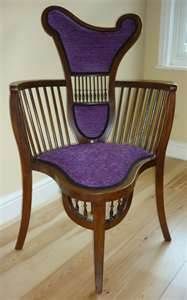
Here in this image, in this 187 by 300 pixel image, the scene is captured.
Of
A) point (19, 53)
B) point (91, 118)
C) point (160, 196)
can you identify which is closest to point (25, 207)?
point (91, 118)

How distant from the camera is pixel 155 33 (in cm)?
271

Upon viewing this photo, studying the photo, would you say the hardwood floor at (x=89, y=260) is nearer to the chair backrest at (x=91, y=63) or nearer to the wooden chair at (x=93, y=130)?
the wooden chair at (x=93, y=130)

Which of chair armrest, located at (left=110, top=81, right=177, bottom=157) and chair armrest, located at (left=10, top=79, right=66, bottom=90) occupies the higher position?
chair armrest, located at (left=10, top=79, right=66, bottom=90)

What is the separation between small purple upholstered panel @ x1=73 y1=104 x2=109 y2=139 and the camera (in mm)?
1677

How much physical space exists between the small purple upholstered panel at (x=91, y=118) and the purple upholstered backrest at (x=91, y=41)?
0.15 m

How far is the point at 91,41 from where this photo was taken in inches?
64.3

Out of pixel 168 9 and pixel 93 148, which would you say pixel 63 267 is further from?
pixel 168 9

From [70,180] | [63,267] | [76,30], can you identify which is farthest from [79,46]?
[63,267]

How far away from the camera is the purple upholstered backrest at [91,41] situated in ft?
5.19

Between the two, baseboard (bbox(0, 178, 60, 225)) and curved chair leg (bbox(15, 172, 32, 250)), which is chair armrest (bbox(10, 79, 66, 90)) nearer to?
curved chair leg (bbox(15, 172, 32, 250))

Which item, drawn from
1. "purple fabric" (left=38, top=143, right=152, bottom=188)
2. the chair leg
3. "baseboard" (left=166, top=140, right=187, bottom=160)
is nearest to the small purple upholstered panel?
"purple fabric" (left=38, top=143, right=152, bottom=188)

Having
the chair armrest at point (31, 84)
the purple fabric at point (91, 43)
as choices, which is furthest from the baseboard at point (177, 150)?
the chair armrest at point (31, 84)

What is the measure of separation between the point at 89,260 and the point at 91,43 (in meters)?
0.90

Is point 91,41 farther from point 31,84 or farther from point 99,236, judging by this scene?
point 99,236
